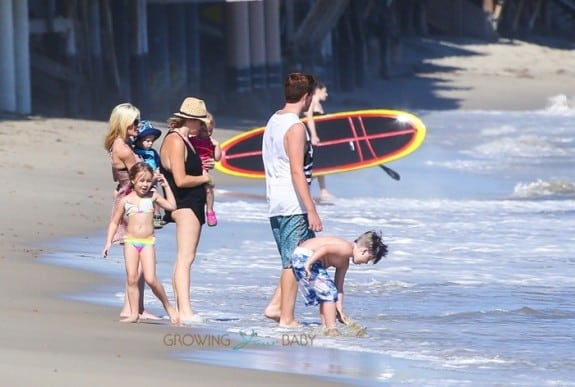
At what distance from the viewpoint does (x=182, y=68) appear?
2378 cm

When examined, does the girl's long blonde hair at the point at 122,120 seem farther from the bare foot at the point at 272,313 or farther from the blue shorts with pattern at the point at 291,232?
the bare foot at the point at 272,313

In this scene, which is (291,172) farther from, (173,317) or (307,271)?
(173,317)

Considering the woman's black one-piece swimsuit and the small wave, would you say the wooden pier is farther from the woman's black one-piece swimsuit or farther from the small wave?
the woman's black one-piece swimsuit

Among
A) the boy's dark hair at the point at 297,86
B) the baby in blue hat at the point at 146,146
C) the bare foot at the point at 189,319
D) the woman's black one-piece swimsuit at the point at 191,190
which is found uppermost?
the boy's dark hair at the point at 297,86

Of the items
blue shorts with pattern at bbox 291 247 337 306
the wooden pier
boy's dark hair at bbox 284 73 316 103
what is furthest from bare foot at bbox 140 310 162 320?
the wooden pier

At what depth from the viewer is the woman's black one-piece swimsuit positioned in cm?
771

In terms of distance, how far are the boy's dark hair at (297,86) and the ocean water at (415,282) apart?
1097 mm

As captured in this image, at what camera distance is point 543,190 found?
1628cm

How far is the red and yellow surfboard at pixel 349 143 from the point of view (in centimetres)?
1509

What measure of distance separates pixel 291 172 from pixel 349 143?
808 cm

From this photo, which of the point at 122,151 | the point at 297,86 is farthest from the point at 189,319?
the point at 297,86

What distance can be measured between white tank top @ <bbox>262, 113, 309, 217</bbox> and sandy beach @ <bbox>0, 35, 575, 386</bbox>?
0.77 m

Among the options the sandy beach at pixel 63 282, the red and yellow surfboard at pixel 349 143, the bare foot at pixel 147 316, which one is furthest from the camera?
the red and yellow surfboard at pixel 349 143

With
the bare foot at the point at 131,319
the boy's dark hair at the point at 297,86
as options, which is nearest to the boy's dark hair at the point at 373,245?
the boy's dark hair at the point at 297,86
